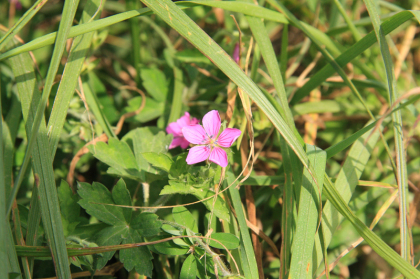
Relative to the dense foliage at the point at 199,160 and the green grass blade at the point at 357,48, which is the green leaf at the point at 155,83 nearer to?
the dense foliage at the point at 199,160

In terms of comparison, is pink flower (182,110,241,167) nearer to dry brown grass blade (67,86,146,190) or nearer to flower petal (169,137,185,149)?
flower petal (169,137,185,149)

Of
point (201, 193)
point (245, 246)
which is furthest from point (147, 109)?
point (245, 246)

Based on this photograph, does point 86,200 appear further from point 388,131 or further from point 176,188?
point 388,131

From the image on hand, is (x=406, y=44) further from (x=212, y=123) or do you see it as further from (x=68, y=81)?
(x=68, y=81)

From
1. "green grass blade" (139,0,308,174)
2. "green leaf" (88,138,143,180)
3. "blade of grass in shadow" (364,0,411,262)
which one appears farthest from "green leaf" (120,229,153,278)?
"blade of grass in shadow" (364,0,411,262)

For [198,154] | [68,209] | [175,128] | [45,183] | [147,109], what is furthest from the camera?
[147,109]

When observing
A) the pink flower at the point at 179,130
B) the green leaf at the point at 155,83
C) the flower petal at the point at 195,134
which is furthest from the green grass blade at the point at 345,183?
the green leaf at the point at 155,83

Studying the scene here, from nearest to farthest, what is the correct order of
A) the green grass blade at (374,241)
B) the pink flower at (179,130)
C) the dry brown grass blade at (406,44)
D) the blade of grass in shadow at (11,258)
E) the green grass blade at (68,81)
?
the blade of grass in shadow at (11,258)
the green grass blade at (374,241)
the green grass blade at (68,81)
the pink flower at (179,130)
the dry brown grass blade at (406,44)
